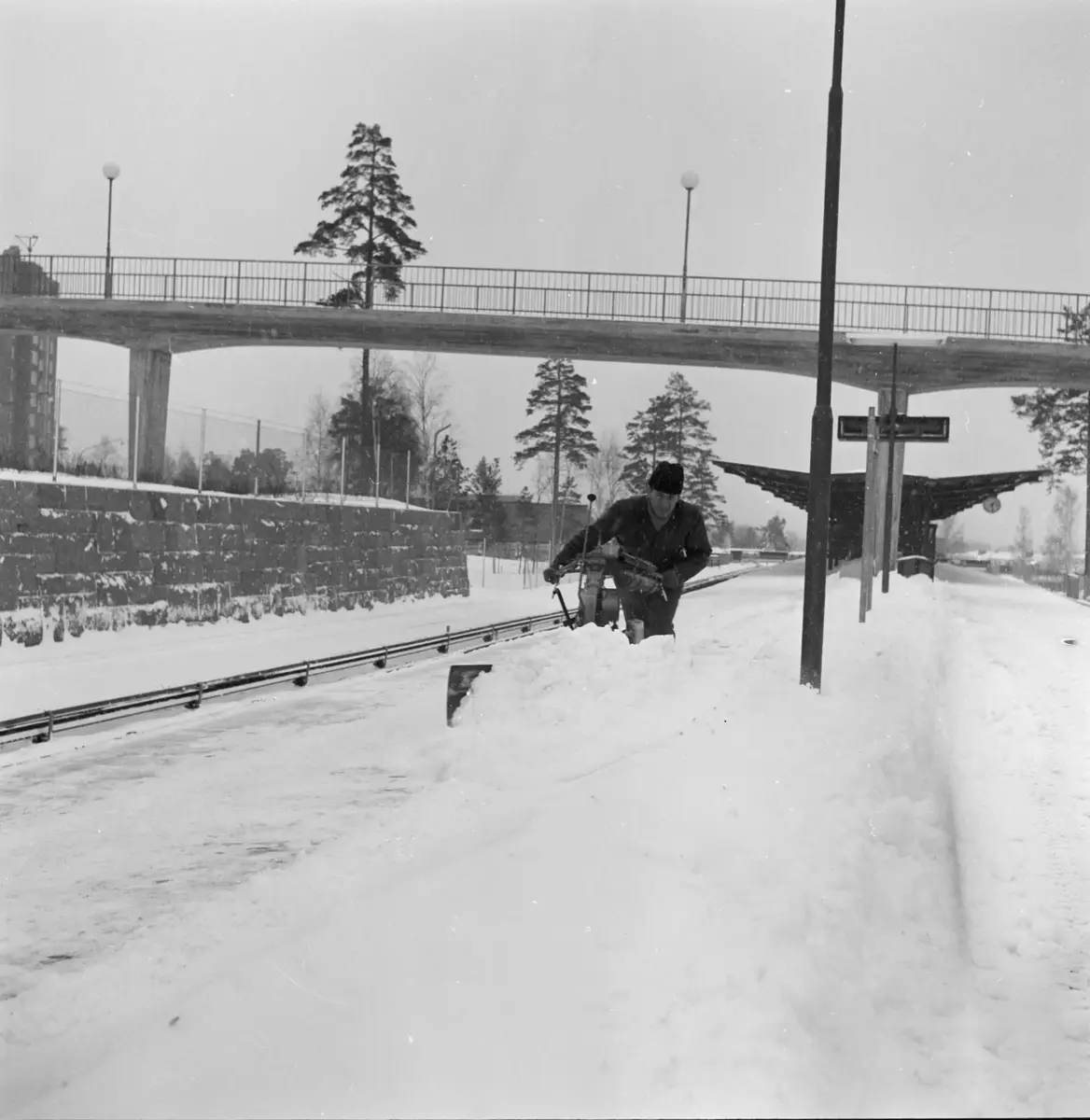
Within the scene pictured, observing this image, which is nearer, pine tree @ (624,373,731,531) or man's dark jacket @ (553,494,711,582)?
man's dark jacket @ (553,494,711,582)

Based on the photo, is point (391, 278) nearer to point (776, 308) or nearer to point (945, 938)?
point (776, 308)

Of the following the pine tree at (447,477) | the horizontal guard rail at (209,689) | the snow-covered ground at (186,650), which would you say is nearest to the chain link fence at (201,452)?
the snow-covered ground at (186,650)

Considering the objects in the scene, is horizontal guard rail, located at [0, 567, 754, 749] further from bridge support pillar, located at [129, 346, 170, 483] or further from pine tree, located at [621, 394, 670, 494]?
pine tree, located at [621, 394, 670, 494]

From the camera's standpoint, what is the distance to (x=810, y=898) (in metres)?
4.75

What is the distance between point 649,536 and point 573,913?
4.91 m

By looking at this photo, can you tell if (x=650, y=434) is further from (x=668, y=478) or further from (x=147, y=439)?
(x=668, y=478)

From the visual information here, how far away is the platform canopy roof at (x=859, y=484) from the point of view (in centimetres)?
3472

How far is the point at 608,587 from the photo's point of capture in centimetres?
1012

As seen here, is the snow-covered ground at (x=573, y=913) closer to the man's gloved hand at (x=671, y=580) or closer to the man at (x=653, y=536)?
the man's gloved hand at (x=671, y=580)

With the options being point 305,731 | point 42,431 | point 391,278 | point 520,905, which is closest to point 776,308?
point 391,278

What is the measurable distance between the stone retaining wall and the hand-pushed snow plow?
852 cm

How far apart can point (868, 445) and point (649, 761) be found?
1253 centimetres

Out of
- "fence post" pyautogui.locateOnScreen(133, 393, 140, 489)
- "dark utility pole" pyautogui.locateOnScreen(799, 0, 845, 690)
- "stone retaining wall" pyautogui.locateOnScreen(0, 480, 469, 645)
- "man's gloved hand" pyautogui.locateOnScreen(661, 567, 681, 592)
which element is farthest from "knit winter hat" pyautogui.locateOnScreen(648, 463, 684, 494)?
"fence post" pyautogui.locateOnScreen(133, 393, 140, 489)

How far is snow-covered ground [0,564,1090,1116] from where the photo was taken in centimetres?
342
